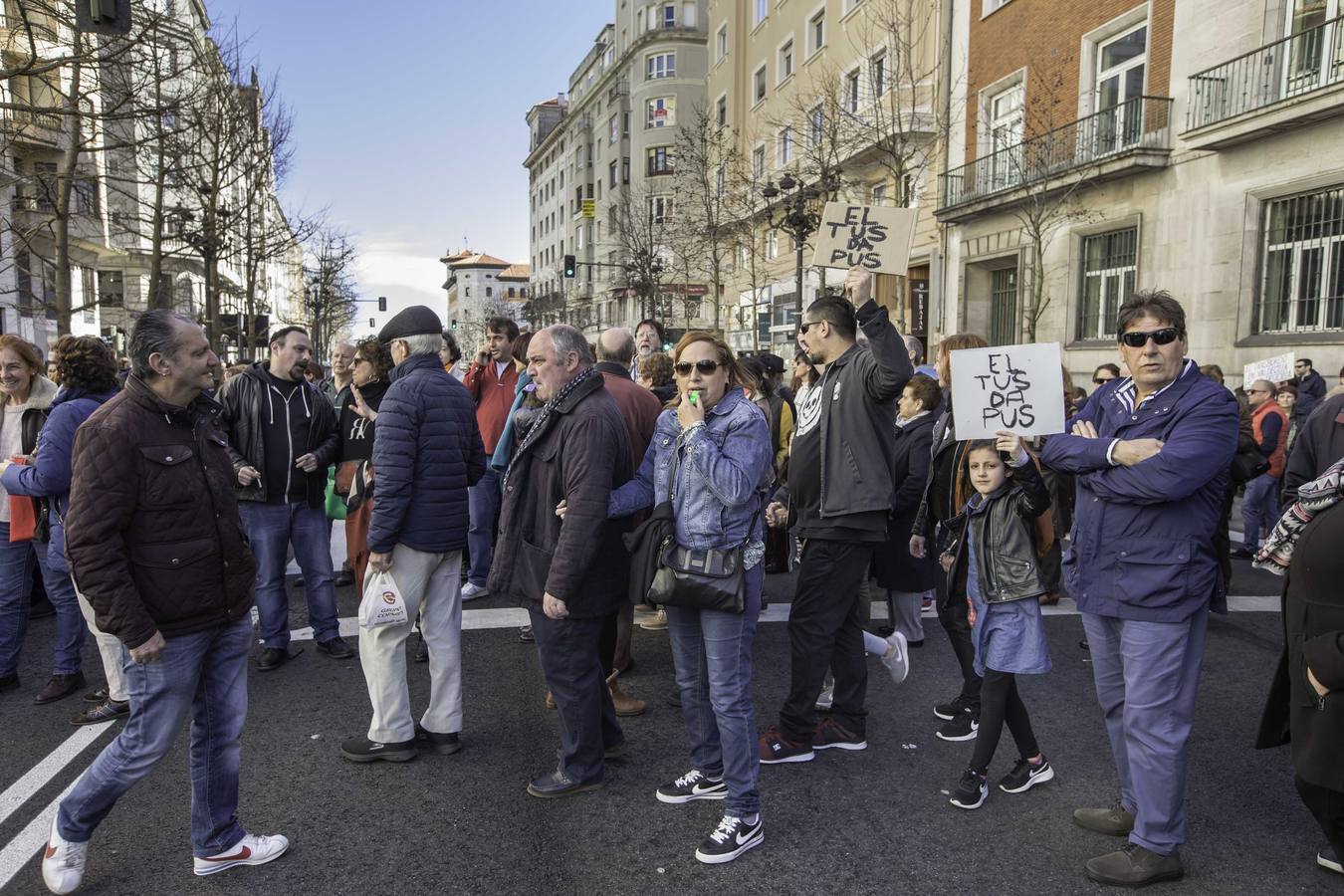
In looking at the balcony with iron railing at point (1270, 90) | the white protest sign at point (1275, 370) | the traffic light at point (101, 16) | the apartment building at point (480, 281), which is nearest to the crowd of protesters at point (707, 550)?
the traffic light at point (101, 16)

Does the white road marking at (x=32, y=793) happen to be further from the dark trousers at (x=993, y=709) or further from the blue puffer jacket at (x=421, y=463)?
the dark trousers at (x=993, y=709)

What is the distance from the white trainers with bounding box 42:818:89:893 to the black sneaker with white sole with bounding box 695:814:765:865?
2.20 m

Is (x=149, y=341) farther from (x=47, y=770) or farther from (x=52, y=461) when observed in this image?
(x=47, y=770)

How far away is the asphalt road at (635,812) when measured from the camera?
3.28m

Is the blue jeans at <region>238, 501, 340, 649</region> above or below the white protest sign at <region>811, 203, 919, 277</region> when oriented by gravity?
below

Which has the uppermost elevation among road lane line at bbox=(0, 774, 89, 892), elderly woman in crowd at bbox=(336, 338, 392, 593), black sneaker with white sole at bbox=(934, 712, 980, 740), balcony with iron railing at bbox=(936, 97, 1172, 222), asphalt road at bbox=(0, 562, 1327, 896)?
balcony with iron railing at bbox=(936, 97, 1172, 222)

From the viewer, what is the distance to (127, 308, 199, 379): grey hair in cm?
312

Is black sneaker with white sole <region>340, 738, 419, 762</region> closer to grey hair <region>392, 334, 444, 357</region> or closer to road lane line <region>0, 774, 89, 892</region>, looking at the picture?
road lane line <region>0, 774, 89, 892</region>

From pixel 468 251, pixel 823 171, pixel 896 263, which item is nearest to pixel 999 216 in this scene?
pixel 823 171

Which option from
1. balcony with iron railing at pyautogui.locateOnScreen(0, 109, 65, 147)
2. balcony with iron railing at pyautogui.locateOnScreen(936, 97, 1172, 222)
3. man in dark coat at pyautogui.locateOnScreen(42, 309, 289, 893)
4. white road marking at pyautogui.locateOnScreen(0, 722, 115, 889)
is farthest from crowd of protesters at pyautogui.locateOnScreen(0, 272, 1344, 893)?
balcony with iron railing at pyautogui.locateOnScreen(936, 97, 1172, 222)

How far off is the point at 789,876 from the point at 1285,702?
197 centimetres

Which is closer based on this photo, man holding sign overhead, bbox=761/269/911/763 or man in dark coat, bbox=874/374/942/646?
man holding sign overhead, bbox=761/269/911/763

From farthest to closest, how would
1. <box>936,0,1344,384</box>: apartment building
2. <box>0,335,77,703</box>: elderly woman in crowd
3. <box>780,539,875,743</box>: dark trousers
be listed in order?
1. <box>936,0,1344,384</box>: apartment building
2. <box>0,335,77,703</box>: elderly woman in crowd
3. <box>780,539,875,743</box>: dark trousers

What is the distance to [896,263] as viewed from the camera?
17.6 feet
